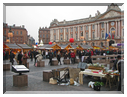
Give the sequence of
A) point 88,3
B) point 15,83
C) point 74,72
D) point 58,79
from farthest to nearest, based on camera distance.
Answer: point 74,72 → point 58,79 → point 15,83 → point 88,3

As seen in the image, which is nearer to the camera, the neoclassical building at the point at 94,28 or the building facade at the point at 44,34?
the neoclassical building at the point at 94,28

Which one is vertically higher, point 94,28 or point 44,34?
point 44,34

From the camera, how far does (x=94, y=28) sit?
5806cm

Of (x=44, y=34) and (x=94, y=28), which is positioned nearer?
(x=94, y=28)

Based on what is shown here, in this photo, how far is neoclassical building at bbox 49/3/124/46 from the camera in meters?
51.4

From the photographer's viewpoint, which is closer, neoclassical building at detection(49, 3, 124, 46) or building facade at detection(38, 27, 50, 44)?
neoclassical building at detection(49, 3, 124, 46)

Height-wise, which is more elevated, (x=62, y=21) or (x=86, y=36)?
(x=62, y=21)

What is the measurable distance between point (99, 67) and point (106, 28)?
49.5 metres

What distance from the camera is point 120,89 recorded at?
19.0 feet

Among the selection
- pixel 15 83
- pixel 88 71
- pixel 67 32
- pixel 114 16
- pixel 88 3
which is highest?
pixel 114 16

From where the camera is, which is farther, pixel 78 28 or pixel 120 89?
pixel 78 28

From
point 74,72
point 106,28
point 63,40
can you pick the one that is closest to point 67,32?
point 63,40

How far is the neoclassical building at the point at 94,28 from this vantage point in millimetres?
51381

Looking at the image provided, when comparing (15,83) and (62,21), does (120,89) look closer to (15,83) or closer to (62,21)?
(15,83)
